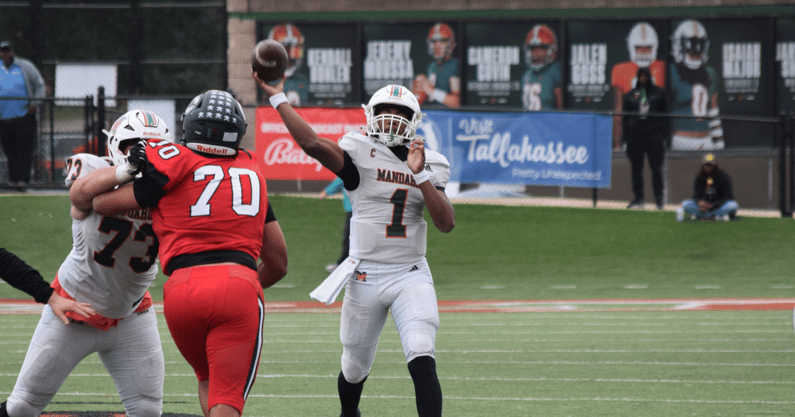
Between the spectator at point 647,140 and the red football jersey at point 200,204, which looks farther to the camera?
the spectator at point 647,140

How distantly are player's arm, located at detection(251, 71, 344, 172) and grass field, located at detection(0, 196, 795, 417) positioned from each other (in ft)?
6.37

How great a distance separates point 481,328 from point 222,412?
6.50 metres

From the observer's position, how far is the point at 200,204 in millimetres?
4062

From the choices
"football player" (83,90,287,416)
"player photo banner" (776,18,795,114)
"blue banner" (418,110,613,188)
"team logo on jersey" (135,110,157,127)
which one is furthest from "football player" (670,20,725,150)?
"football player" (83,90,287,416)

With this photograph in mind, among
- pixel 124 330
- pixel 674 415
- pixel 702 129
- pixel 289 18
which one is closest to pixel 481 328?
pixel 674 415

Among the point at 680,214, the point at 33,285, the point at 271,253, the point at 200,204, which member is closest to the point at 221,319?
the point at 200,204

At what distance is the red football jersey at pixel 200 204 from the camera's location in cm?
405

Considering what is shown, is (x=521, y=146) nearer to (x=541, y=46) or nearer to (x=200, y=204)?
(x=541, y=46)

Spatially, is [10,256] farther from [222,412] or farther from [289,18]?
[289,18]

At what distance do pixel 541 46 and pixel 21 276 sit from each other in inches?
675

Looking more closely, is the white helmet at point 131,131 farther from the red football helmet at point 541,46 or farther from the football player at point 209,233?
the red football helmet at point 541,46

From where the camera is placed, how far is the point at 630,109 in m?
16.8

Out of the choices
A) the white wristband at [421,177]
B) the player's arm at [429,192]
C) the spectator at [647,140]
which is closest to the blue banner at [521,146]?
the spectator at [647,140]

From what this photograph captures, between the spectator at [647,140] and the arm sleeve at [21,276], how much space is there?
42.4ft
